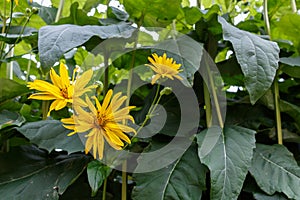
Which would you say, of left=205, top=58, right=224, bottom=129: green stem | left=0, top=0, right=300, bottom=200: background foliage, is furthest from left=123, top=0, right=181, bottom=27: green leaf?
left=205, top=58, right=224, bottom=129: green stem

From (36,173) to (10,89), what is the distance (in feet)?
0.44

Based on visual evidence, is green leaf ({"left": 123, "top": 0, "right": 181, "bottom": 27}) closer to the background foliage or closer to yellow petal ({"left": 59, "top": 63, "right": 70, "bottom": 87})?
the background foliage

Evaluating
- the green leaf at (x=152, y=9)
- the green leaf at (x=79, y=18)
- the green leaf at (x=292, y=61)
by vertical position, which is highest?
the green leaf at (x=152, y=9)

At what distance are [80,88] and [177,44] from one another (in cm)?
16

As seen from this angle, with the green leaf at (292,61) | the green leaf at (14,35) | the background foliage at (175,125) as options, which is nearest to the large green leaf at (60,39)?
the background foliage at (175,125)

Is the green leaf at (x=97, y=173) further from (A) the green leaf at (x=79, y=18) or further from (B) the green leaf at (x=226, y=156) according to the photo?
(A) the green leaf at (x=79, y=18)

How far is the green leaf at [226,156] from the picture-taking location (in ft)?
1.42

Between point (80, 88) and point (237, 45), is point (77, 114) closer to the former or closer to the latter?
point (80, 88)

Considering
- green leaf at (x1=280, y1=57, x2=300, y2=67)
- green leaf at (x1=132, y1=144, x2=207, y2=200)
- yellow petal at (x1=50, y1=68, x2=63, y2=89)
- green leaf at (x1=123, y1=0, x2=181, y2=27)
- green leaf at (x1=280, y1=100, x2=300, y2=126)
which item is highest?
green leaf at (x1=123, y1=0, x2=181, y2=27)

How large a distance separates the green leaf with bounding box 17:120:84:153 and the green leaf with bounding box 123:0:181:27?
21cm

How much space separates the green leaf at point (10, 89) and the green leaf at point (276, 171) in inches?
13.2

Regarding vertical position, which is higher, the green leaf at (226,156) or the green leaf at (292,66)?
the green leaf at (292,66)

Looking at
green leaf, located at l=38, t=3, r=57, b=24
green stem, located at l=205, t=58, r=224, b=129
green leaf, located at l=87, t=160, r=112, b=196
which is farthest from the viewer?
green leaf, located at l=38, t=3, r=57, b=24

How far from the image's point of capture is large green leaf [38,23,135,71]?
1.39ft
